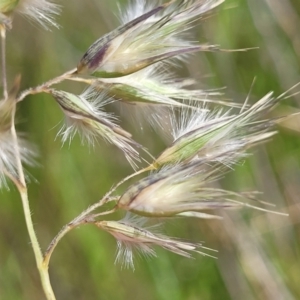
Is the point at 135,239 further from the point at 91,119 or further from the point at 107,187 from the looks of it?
the point at 107,187

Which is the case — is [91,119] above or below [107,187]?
above

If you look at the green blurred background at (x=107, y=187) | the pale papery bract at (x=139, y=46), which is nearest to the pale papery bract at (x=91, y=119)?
the pale papery bract at (x=139, y=46)

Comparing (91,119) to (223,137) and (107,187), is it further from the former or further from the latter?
(107,187)

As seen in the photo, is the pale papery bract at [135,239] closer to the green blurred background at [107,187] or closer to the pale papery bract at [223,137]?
the pale papery bract at [223,137]

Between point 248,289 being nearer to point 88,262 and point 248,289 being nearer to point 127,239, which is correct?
point 88,262

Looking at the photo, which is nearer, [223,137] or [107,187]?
[223,137]

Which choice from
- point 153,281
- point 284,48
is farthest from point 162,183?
point 284,48

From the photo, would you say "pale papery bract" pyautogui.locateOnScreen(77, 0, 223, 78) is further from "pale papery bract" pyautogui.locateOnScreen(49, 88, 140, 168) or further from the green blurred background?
the green blurred background

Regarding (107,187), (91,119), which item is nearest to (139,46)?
(91,119)
